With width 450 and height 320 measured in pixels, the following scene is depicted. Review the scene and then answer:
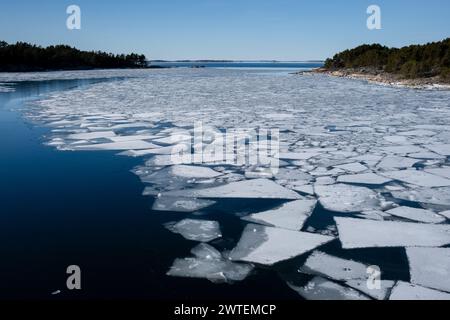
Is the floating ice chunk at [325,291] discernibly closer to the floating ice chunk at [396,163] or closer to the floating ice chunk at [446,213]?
the floating ice chunk at [446,213]

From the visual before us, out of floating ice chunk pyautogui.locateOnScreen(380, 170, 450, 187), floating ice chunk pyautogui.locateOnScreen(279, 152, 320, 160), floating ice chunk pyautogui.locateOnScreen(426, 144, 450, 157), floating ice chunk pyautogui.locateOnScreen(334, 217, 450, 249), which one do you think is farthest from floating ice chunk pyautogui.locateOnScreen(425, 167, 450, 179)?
floating ice chunk pyautogui.locateOnScreen(334, 217, 450, 249)

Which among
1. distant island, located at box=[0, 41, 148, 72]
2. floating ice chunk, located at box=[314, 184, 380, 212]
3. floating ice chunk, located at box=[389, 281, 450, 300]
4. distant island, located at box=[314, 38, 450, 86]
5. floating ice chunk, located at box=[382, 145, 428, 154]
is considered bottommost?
floating ice chunk, located at box=[389, 281, 450, 300]

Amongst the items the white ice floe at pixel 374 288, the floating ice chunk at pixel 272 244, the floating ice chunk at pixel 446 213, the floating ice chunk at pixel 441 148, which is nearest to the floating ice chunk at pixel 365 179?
the floating ice chunk at pixel 446 213

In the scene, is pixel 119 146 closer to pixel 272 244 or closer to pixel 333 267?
pixel 272 244

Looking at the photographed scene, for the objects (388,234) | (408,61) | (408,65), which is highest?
(408,61)

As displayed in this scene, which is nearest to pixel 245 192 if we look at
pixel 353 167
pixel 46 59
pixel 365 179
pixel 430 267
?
pixel 365 179

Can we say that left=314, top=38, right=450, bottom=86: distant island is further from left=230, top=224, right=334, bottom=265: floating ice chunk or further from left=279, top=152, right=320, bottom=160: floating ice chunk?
left=230, top=224, right=334, bottom=265: floating ice chunk
